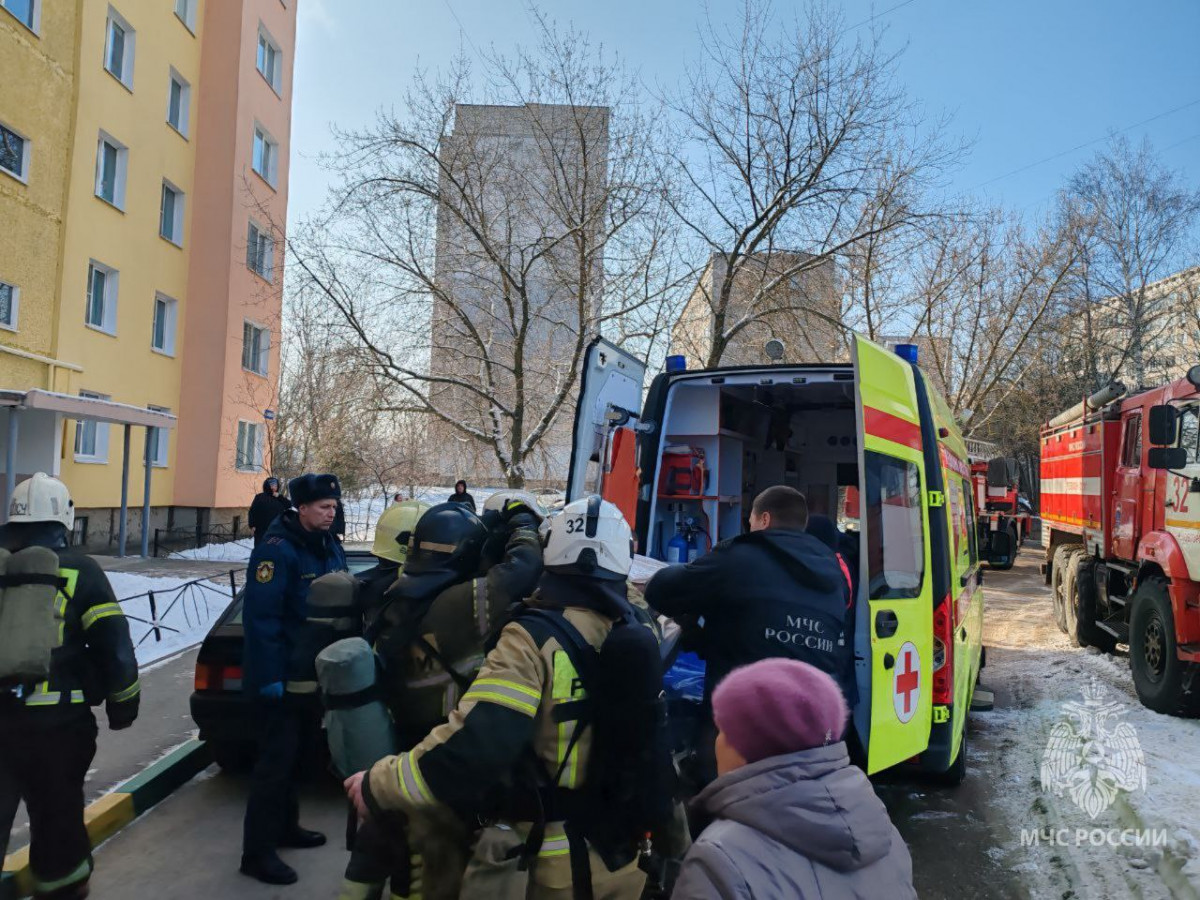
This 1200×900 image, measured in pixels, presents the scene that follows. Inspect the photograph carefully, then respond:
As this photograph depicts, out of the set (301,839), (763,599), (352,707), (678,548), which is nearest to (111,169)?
(678,548)

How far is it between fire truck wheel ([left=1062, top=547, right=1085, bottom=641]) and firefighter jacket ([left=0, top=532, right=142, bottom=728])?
34.8 ft

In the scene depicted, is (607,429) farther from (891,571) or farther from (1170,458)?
(1170,458)

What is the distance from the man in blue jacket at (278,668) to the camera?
3.97 metres

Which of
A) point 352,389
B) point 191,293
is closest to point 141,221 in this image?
point 191,293

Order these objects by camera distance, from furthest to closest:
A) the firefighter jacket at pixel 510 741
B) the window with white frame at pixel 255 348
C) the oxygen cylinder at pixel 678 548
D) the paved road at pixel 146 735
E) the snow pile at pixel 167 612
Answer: the window with white frame at pixel 255 348 → the snow pile at pixel 167 612 → the oxygen cylinder at pixel 678 548 → the paved road at pixel 146 735 → the firefighter jacket at pixel 510 741

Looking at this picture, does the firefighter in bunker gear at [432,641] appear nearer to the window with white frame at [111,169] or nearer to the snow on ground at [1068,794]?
the snow on ground at [1068,794]

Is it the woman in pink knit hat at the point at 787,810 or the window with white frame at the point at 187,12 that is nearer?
the woman in pink knit hat at the point at 787,810

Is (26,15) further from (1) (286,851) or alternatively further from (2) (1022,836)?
(2) (1022,836)

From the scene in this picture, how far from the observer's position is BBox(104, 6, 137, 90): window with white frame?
1752cm

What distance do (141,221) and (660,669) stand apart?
19.9m

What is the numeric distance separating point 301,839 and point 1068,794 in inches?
187

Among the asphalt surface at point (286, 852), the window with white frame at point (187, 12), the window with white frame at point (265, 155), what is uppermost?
the window with white frame at point (187, 12)

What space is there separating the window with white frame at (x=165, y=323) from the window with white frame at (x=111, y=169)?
2516 mm

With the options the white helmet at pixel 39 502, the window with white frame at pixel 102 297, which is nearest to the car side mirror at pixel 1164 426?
the white helmet at pixel 39 502
